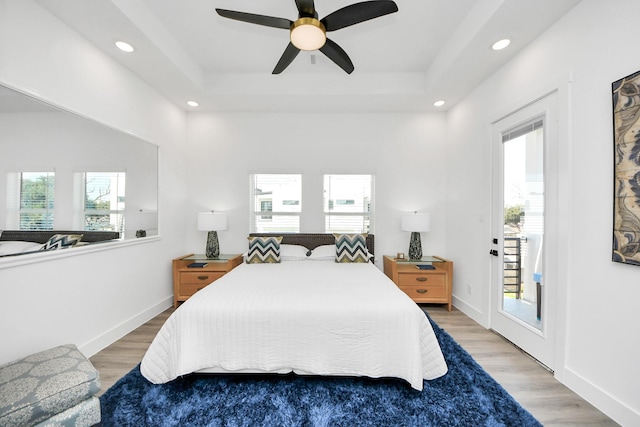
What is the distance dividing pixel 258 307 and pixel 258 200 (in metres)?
2.32

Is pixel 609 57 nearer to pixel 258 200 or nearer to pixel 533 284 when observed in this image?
pixel 533 284

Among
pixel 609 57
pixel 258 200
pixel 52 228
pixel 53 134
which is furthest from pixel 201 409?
pixel 609 57

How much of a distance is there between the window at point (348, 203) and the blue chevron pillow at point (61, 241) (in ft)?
8.82

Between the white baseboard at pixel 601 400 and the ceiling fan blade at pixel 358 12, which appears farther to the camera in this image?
the ceiling fan blade at pixel 358 12

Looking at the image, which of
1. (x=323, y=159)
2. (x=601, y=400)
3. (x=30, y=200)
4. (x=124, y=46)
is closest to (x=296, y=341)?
(x=601, y=400)

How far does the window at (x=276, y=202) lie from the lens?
3891 millimetres

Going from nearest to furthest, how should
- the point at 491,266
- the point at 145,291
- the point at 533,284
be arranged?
the point at 533,284 < the point at 491,266 < the point at 145,291

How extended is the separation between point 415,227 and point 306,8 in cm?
268

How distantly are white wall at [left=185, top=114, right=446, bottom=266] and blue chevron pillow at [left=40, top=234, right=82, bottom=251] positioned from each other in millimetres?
1710

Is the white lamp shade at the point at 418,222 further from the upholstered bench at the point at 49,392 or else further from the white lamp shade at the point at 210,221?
the upholstered bench at the point at 49,392

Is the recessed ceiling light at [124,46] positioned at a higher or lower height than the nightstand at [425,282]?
higher

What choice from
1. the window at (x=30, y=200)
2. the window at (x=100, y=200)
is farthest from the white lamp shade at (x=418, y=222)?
the window at (x=30, y=200)

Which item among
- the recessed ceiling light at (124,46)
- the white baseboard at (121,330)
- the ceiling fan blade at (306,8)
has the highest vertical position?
the recessed ceiling light at (124,46)

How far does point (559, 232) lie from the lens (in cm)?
196
